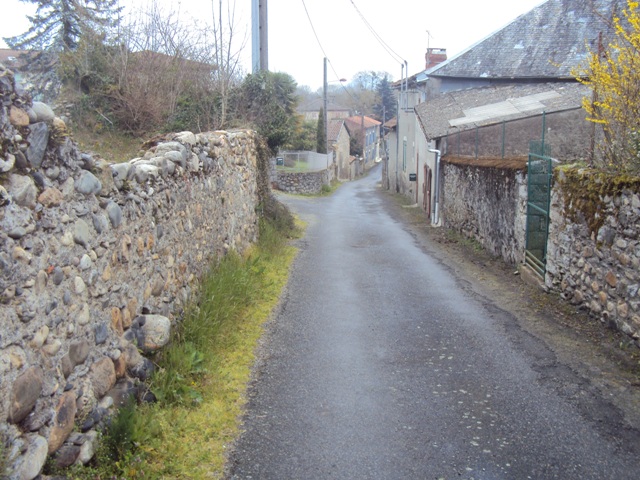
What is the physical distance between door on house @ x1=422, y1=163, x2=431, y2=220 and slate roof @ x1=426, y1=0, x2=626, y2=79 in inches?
152

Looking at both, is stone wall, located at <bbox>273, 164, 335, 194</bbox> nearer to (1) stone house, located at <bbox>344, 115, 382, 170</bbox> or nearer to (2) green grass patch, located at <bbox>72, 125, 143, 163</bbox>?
(2) green grass patch, located at <bbox>72, 125, 143, 163</bbox>

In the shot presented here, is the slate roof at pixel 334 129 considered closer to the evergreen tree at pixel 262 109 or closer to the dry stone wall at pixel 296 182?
the dry stone wall at pixel 296 182

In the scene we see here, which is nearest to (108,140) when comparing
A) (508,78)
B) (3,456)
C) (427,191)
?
(3,456)

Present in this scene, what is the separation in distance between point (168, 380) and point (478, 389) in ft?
9.38

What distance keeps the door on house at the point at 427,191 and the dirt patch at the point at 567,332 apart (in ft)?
32.2

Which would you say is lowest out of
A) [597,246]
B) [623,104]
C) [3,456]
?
[3,456]

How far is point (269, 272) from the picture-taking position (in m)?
11.0

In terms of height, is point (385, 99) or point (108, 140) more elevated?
point (385, 99)

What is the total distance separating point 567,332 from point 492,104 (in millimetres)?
15284

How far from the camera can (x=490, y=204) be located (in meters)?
13.5

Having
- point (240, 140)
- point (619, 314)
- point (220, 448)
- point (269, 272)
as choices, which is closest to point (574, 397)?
point (619, 314)

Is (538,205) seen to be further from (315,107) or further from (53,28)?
(315,107)

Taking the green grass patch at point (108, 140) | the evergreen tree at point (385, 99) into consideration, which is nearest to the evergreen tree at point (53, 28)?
the green grass patch at point (108, 140)

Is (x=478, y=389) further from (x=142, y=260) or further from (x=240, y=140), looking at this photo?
(x=240, y=140)
